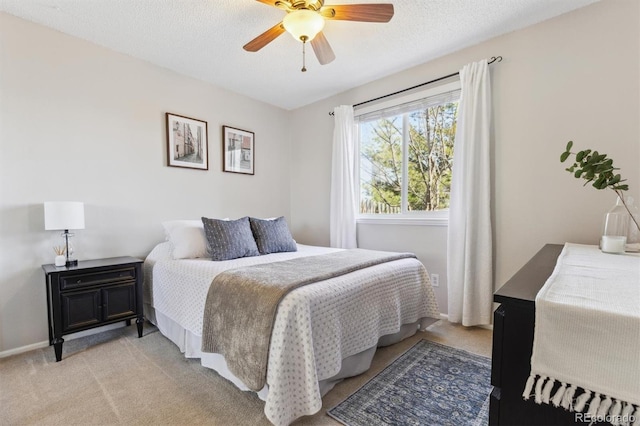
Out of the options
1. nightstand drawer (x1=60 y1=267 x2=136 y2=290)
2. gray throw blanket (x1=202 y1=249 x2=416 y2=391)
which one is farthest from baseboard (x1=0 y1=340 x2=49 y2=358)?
gray throw blanket (x1=202 y1=249 x2=416 y2=391)

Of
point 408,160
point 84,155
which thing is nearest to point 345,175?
point 408,160

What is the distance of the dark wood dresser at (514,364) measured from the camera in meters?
0.74

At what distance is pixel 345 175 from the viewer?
11.6 feet

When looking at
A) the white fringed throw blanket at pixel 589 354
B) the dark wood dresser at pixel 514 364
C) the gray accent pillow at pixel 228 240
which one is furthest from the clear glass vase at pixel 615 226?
the gray accent pillow at pixel 228 240

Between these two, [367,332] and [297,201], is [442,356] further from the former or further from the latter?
[297,201]

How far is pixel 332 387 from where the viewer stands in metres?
1.73

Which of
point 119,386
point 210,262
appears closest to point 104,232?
point 210,262

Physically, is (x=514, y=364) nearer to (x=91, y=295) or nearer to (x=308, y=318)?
(x=308, y=318)

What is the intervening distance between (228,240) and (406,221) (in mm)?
1852

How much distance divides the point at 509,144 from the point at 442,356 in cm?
184

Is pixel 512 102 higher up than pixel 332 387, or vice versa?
pixel 512 102

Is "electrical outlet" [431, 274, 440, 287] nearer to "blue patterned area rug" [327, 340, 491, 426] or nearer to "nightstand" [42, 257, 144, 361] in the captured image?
"blue patterned area rug" [327, 340, 491, 426]

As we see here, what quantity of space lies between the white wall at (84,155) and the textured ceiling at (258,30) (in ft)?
0.74

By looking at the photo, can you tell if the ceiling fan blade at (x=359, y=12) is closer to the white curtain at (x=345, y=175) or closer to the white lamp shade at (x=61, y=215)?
the white curtain at (x=345, y=175)
